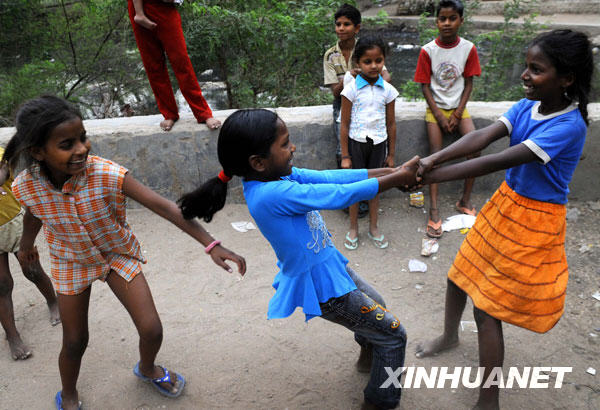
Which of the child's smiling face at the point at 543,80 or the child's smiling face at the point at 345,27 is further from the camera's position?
the child's smiling face at the point at 345,27

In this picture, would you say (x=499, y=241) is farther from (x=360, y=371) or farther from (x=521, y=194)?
(x=360, y=371)

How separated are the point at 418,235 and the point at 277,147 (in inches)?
90.0

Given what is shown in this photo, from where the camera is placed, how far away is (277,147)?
5.61 ft

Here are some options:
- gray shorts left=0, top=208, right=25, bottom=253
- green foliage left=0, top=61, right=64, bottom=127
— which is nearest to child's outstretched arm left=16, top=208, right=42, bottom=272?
gray shorts left=0, top=208, right=25, bottom=253

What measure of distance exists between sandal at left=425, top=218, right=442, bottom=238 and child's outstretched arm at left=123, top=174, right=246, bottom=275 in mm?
2207

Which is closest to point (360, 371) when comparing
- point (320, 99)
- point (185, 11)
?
point (320, 99)

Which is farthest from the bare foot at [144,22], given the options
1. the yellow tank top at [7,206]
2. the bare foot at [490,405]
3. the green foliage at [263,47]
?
the bare foot at [490,405]

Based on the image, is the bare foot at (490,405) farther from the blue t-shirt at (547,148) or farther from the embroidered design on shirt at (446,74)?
the embroidered design on shirt at (446,74)

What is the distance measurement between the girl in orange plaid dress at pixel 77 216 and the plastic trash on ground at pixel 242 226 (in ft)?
5.65

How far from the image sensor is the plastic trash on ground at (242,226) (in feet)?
12.7

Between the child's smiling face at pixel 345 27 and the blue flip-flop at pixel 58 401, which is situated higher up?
the child's smiling face at pixel 345 27

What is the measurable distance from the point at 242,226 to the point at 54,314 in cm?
155

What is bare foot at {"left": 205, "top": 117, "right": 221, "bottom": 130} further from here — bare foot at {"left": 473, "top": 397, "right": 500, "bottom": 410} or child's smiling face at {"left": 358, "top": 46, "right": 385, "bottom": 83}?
bare foot at {"left": 473, "top": 397, "right": 500, "bottom": 410}

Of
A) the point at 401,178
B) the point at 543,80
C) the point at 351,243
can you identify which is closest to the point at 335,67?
the point at 351,243
